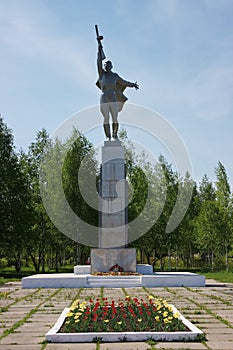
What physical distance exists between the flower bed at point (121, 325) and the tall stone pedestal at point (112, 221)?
7.46 metres

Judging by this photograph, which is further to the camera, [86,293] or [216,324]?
[86,293]

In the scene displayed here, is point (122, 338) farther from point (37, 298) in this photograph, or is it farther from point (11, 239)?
point (11, 239)

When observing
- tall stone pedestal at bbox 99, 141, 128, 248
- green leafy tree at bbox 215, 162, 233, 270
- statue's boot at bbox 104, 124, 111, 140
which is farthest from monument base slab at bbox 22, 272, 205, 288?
green leafy tree at bbox 215, 162, 233, 270

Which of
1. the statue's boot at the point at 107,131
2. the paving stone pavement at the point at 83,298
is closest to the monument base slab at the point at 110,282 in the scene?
the paving stone pavement at the point at 83,298

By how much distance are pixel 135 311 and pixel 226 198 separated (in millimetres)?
24000

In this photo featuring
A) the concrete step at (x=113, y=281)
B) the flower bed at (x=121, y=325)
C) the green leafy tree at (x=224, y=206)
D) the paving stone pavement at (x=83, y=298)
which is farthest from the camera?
the green leafy tree at (x=224, y=206)

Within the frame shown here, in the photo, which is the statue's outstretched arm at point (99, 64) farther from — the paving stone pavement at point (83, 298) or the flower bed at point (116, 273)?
the paving stone pavement at point (83, 298)

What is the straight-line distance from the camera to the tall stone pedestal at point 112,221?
47.2 feet

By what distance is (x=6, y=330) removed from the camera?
635 centimetres

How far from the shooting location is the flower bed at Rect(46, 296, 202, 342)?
5.62 meters

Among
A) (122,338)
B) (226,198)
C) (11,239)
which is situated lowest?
(122,338)

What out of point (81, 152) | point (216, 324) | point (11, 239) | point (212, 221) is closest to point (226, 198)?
point (212, 221)

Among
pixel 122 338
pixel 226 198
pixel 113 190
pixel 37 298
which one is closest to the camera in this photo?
pixel 122 338

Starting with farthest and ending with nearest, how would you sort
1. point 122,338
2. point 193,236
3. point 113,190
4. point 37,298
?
point 193,236, point 113,190, point 37,298, point 122,338
